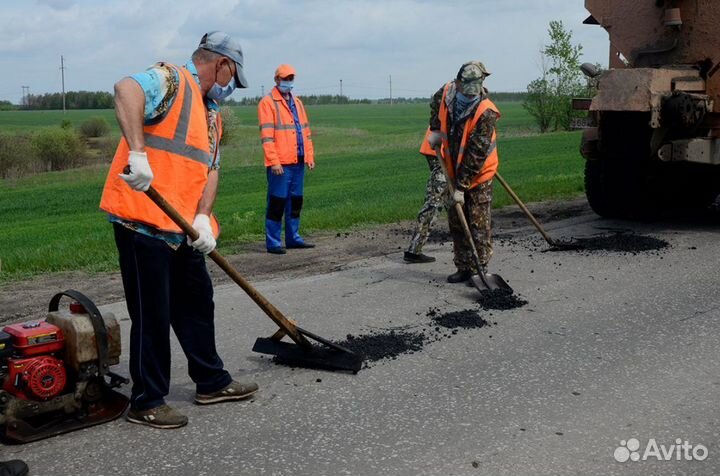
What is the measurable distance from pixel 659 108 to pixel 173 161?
6.15 meters

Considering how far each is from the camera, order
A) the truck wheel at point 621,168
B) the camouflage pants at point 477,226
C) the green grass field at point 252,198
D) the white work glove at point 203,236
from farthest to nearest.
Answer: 1. the truck wheel at point 621,168
2. the green grass field at point 252,198
3. the camouflage pants at point 477,226
4. the white work glove at point 203,236

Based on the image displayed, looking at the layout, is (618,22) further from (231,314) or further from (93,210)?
(93,210)

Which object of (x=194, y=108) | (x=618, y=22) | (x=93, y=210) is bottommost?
(x=93, y=210)

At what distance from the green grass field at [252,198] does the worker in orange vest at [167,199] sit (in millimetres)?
3850

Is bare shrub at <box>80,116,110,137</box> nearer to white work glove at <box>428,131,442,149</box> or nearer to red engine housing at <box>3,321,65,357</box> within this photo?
white work glove at <box>428,131,442,149</box>

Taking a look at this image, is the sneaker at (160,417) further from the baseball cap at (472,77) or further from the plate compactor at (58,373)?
the baseball cap at (472,77)

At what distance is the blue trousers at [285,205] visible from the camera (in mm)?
8657

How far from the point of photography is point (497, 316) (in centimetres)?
599

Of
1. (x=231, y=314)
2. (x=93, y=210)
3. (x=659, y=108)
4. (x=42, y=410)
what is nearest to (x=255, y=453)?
(x=42, y=410)

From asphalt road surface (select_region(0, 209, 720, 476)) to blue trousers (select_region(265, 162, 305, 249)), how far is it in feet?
5.68

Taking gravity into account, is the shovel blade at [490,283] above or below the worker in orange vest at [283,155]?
below

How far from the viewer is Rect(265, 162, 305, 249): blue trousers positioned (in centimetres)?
866

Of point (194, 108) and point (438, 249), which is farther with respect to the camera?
point (438, 249)

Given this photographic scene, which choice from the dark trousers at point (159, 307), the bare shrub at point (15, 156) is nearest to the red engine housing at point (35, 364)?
the dark trousers at point (159, 307)
